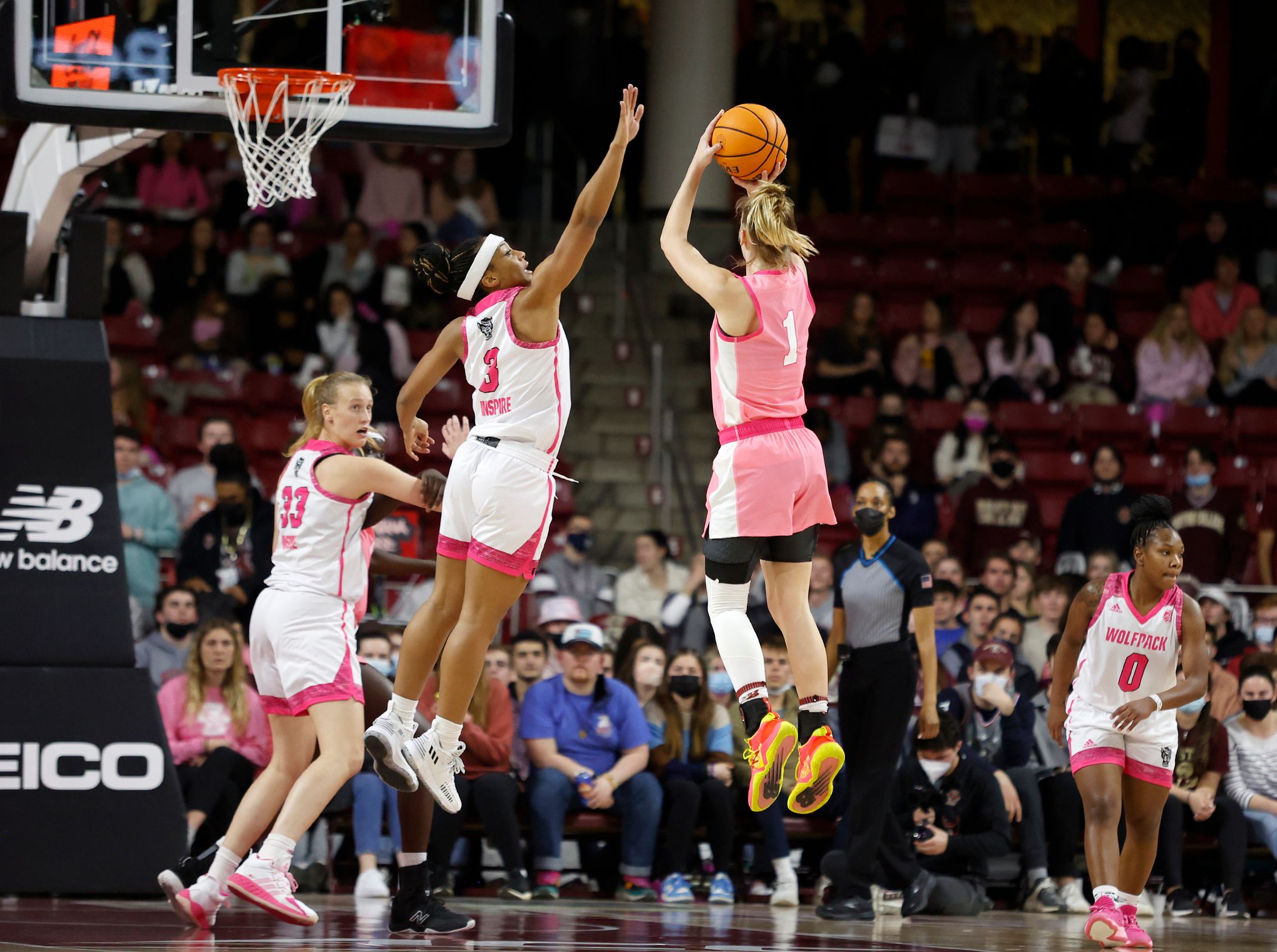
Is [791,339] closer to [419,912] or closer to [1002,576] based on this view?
[419,912]

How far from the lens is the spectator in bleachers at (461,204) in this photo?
54.4ft

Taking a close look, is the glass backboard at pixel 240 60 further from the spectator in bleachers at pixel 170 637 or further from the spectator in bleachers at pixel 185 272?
the spectator in bleachers at pixel 185 272

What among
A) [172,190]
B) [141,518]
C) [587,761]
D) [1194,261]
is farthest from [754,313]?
[1194,261]

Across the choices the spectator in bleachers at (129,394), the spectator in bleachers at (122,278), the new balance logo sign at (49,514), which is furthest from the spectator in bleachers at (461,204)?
the new balance logo sign at (49,514)

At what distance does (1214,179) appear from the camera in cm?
1939

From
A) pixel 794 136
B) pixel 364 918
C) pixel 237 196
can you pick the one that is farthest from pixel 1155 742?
pixel 794 136

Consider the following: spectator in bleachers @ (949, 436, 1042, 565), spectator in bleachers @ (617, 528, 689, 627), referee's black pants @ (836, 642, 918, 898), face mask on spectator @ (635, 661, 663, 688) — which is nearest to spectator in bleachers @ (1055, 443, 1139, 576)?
spectator in bleachers @ (949, 436, 1042, 565)

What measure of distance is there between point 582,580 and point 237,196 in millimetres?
5162

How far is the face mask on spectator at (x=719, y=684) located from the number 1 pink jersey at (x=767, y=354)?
14.7 ft

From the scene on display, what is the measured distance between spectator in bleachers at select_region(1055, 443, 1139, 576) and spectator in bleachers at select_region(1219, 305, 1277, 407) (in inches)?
112

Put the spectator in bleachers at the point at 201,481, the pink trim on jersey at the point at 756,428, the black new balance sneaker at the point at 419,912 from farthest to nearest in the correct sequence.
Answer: the spectator in bleachers at the point at 201,481 → the black new balance sneaker at the point at 419,912 → the pink trim on jersey at the point at 756,428

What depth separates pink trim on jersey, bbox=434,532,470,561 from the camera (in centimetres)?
761

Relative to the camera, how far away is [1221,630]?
498 inches

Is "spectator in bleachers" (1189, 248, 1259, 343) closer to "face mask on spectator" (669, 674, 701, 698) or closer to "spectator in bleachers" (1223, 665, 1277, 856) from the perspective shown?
"spectator in bleachers" (1223, 665, 1277, 856)
